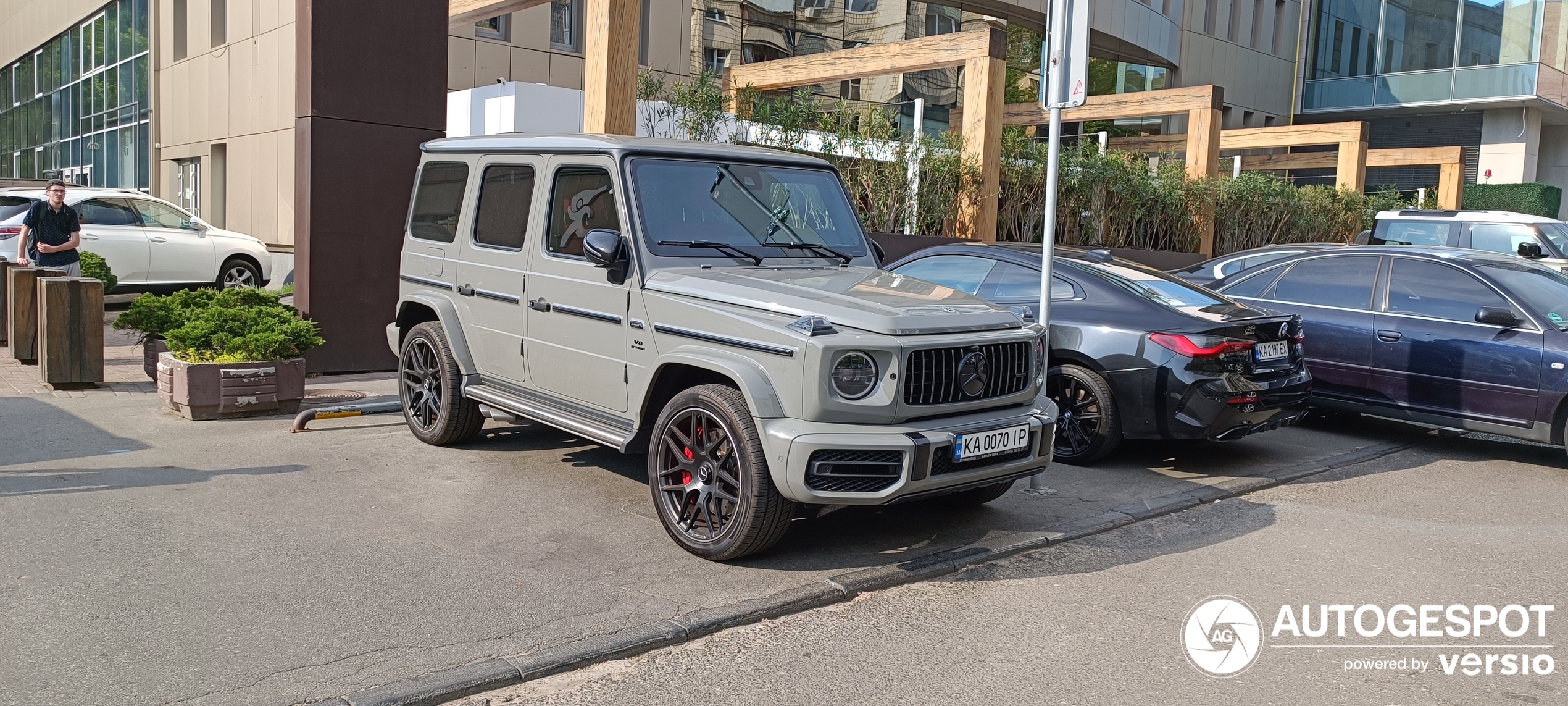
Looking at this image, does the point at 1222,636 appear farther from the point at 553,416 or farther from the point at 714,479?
the point at 553,416

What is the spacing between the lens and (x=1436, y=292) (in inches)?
353

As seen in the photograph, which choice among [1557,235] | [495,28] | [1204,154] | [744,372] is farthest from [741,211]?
[495,28]

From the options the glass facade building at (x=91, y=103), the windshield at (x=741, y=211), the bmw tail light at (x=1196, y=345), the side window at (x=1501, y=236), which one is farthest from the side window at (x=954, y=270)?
the glass facade building at (x=91, y=103)

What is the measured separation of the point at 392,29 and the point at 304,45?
79 cm

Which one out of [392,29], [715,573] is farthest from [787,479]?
[392,29]

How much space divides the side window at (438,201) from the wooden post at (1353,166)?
67.8 ft

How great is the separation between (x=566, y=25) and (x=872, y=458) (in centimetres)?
1844

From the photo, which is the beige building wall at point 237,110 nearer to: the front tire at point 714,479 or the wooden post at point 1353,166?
the front tire at point 714,479

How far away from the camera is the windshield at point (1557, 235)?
15344 mm

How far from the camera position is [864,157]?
14.3m

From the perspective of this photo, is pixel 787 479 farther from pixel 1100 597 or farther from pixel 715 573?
pixel 1100 597

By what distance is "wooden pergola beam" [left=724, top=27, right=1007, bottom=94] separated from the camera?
1420 centimetres

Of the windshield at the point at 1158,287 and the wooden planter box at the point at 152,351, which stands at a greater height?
the windshield at the point at 1158,287

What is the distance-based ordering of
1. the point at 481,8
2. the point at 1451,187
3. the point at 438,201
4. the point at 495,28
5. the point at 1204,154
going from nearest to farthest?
1. the point at 438,201
2. the point at 481,8
3. the point at 1204,154
4. the point at 495,28
5. the point at 1451,187
